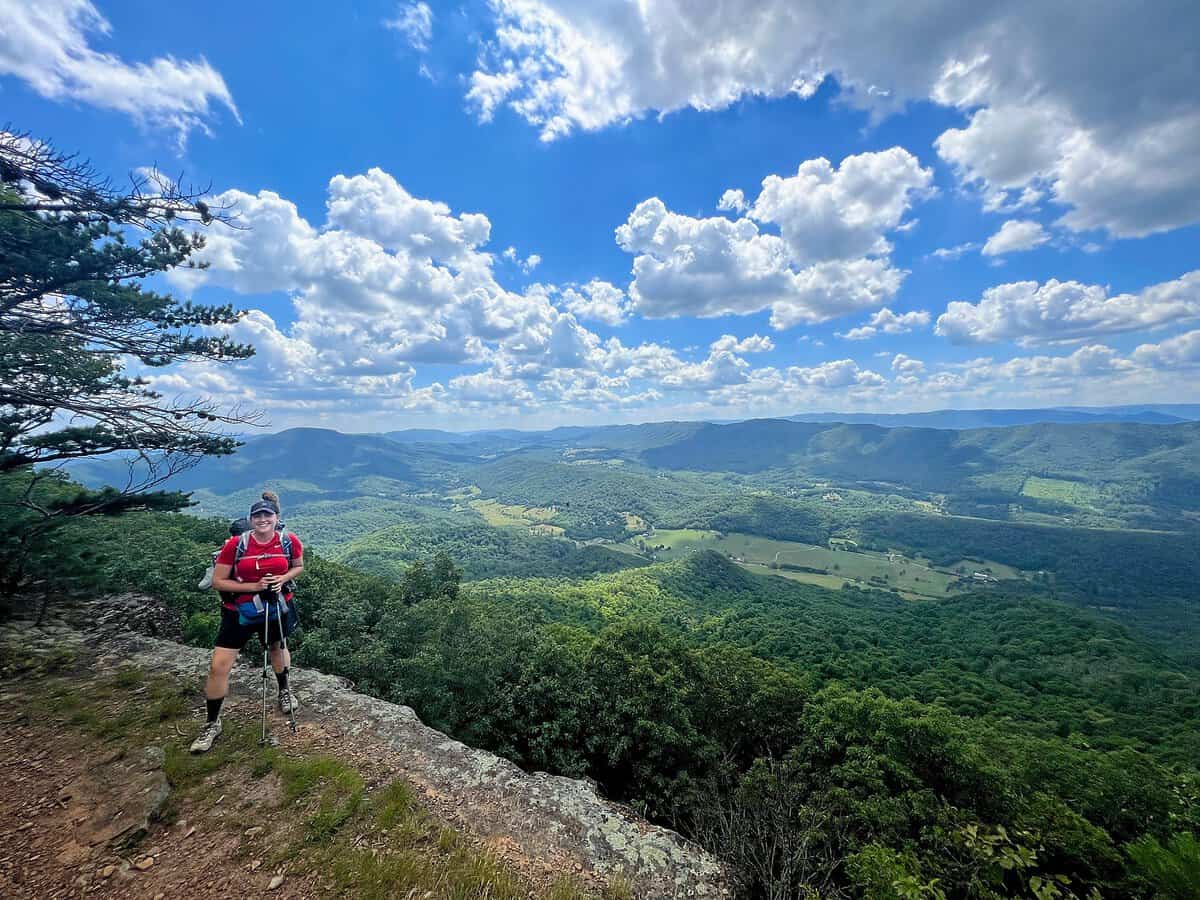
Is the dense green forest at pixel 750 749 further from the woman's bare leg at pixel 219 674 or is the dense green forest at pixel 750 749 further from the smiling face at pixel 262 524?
the smiling face at pixel 262 524

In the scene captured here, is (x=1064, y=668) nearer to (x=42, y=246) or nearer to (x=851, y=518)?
(x=42, y=246)

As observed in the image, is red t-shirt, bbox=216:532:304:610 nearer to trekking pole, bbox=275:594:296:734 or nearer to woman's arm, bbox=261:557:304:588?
woman's arm, bbox=261:557:304:588

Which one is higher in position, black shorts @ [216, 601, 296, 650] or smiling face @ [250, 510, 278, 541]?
smiling face @ [250, 510, 278, 541]

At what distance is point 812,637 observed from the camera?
52906 mm

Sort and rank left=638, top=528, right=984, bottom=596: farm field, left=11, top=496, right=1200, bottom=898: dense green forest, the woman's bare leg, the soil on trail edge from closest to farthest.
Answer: the soil on trail edge
the woman's bare leg
left=11, top=496, right=1200, bottom=898: dense green forest
left=638, top=528, right=984, bottom=596: farm field

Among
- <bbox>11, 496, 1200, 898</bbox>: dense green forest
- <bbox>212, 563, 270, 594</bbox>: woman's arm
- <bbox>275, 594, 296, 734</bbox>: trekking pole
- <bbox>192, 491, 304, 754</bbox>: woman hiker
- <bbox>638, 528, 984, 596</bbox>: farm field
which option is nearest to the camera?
<bbox>212, 563, 270, 594</bbox>: woman's arm

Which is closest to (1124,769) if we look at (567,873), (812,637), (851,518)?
(567,873)

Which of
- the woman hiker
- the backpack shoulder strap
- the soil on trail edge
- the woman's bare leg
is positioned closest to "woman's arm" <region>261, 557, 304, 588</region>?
the woman hiker

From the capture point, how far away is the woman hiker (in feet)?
19.0

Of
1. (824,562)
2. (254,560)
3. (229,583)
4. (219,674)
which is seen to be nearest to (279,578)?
(254,560)

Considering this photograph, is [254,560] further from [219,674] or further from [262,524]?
[219,674]

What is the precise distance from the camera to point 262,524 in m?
6.11

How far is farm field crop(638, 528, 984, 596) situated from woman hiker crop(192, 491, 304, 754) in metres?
124

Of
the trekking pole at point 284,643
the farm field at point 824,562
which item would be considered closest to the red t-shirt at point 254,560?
the trekking pole at point 284,643
